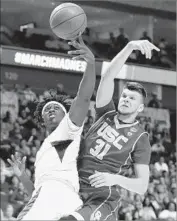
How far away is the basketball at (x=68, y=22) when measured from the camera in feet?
11.8

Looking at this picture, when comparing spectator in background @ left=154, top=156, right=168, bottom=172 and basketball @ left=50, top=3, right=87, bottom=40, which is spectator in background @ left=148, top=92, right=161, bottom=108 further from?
basketball @ left=50, top=3, right=87, bottom=40

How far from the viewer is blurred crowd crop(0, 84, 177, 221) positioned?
994 cm

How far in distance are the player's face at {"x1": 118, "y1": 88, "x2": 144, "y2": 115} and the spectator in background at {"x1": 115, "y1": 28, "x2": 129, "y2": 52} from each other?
10592 mm

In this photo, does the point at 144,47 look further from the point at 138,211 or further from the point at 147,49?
the point at 138,211

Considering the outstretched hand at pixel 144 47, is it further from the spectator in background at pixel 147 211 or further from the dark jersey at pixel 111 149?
the spectator in background at pixel 147 211

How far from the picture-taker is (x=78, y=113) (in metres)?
3.43

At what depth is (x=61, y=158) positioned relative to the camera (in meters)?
3.48

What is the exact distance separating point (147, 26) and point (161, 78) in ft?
5.58

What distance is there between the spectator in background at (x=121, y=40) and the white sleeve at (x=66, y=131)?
1097 centimetres

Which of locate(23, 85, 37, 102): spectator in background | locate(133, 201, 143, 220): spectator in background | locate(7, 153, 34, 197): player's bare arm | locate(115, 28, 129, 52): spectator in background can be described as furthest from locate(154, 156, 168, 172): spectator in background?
locate(7, 153, 34, 197): player's bare arm

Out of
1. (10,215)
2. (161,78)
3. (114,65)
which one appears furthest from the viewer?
(161,78)

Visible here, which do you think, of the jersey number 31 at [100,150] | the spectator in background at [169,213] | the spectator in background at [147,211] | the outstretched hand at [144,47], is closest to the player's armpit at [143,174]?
the jersey number 31 at [100,150]

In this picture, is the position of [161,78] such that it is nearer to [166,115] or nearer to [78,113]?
[166,115]

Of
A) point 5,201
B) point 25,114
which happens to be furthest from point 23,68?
point 5,201
